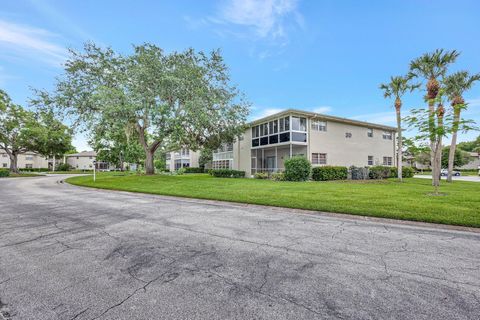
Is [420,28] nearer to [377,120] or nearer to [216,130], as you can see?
[377,120]

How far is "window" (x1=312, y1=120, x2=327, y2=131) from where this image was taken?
21.5 metres

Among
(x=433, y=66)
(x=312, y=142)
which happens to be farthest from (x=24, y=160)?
(x=433, y=66)

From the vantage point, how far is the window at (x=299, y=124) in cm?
2061

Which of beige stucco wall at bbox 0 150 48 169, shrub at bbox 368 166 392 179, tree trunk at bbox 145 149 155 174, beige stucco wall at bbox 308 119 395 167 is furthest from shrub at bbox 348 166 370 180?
beige stucco wall at bbox 0 150 48 169

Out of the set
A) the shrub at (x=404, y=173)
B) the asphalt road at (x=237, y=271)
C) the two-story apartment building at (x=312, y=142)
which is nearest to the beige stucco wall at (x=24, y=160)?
the two-story apartment building at (x=312, y=142)

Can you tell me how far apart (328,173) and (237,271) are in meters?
18.1

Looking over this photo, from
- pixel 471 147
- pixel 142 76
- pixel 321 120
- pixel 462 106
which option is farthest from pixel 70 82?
pixel 471 147

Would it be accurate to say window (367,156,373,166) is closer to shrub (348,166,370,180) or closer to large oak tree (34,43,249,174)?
shrub (348,166,370,180)

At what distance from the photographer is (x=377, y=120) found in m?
25.7

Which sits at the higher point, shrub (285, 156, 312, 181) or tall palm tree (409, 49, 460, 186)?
tall palm tree (409, 49, 460, 186)

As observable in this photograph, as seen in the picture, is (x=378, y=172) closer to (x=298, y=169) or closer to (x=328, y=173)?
(x=328, y=173)

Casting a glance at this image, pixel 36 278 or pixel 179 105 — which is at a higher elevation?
pixel 179 105

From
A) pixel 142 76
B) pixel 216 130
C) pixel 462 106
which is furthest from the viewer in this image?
pixel 216 130

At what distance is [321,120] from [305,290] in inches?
850
